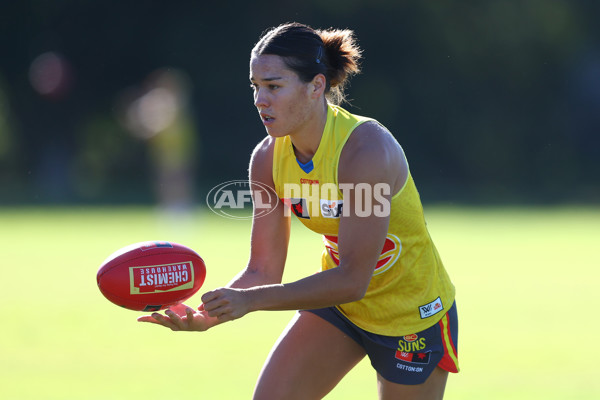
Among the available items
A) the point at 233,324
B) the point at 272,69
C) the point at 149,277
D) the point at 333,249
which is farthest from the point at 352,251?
the point at 233,324

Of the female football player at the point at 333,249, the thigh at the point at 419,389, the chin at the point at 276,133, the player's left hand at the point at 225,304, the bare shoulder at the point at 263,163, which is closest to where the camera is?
the player's left hand at the point at 225,304

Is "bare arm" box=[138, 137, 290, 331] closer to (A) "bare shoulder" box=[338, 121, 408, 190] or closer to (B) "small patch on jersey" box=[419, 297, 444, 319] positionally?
(A) "bare shoulder" box=[338, 121, 408, 190]

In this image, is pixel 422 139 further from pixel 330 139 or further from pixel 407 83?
pixel 330 139

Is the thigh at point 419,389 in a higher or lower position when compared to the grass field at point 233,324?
higher

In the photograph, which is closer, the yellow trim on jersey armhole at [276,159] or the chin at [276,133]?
the chin at [276,133]

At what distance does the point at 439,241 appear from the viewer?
13.8 m

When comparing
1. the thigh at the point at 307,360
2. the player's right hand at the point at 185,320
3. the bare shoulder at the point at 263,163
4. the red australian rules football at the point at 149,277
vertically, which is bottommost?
the thigh at the point at 307,360

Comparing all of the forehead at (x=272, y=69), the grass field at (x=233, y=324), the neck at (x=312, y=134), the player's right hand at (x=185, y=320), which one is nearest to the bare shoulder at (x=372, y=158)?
the neck at (x=312, y=134)

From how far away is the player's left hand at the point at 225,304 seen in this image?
3.60 metres

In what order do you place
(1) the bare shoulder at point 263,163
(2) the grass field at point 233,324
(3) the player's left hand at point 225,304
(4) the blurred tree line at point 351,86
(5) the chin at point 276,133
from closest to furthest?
(3) the player's left hand at point 225,304, (5) the chin at point 276,133, (1) the bare shoulder at point 263,163, (2) the grass field at point 233,324, (4) the blurred tree line at point 351,86

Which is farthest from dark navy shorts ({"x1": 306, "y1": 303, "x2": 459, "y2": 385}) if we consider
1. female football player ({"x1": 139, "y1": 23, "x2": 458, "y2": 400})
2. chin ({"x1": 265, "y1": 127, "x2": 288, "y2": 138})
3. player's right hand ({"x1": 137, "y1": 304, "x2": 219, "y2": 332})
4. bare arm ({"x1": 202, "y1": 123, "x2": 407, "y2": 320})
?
chin ({"x1": 265, "y1": 127, "x2": 288, "y2": 138})

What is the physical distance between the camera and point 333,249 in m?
4.23

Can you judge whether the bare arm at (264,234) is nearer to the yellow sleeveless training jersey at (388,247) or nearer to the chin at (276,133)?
the yellow sleeveless training jersey at (388,247)

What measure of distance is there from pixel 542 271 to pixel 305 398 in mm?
7762
